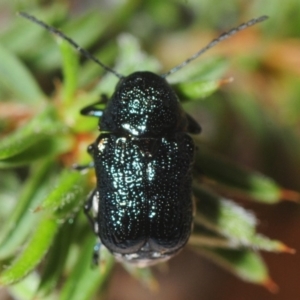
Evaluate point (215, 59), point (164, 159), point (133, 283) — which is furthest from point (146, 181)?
point (133, 283)

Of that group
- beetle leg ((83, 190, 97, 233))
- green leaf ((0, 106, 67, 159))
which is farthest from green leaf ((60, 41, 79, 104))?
beetle leg ((83, 190, 97, 233))

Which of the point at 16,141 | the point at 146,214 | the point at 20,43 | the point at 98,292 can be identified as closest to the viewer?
the point at 16,141

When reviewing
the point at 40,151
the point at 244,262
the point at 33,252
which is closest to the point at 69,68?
the point at 40,151

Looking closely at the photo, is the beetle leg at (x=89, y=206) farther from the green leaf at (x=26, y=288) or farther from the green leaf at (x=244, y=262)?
the green leaf at (x=244, y=262)

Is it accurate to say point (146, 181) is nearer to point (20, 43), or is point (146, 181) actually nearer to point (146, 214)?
point (146, 214)

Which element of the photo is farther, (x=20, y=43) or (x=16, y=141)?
(x=20, y=43)

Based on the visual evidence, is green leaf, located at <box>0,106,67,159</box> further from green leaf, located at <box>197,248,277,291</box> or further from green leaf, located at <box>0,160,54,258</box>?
green leaf, located at <box>197,248,277,291</box>
